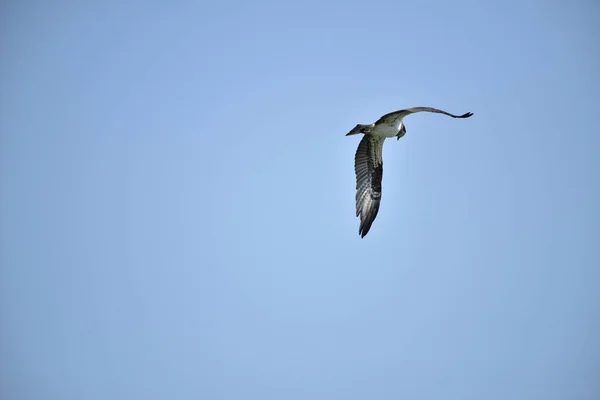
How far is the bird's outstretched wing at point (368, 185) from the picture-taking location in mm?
20219

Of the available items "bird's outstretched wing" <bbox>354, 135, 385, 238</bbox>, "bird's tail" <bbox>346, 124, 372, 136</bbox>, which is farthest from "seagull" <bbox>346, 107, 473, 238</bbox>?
"bird's tail" <bbox>346, 124, 372, 136</bbox>

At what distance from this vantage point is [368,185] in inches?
806

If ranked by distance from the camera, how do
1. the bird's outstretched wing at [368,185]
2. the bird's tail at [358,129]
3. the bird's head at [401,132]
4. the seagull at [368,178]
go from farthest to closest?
the bird's outstretched wing at [368,185] → the seagull at [368,178] → the bird's head at [401,132] → the bird's tail at [358,129]

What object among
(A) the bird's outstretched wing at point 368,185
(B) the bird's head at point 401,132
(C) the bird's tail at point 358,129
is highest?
(C) the bird's tail at point 358,129

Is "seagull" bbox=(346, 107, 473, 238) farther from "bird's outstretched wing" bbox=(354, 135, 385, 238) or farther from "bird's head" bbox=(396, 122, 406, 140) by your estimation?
"bird's head" bbox=(396, 122, 406, 140)

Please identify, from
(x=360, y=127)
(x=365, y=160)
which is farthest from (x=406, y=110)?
(x=365, y=160)

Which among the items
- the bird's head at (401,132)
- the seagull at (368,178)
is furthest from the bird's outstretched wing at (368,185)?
the bird's head at (401,132)

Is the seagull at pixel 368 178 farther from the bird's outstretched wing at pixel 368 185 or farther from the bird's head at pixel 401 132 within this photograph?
the bird's head at pixel 401 132

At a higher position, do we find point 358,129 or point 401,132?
point 358,129

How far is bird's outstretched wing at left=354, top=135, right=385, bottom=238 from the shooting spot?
66.3 feet

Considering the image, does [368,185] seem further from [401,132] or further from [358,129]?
[358,129]

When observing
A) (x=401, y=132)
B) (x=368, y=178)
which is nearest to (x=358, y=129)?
(x=401, y=132)

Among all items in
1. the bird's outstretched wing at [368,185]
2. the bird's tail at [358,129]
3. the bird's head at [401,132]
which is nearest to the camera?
the bird's tail at [358,129]

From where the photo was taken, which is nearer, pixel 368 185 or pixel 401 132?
pixel 401 132
